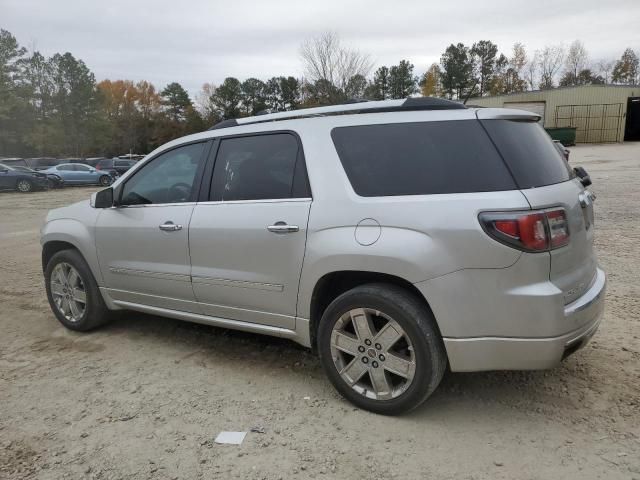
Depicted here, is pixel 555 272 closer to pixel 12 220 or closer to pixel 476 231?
pixel 476 231

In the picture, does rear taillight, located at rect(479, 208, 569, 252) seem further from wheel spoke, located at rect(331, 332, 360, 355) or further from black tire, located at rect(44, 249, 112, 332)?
black tire, located at rect(44, 249, 112, 332)

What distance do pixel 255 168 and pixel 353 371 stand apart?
1.54 meters

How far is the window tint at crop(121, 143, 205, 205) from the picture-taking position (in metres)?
3.96

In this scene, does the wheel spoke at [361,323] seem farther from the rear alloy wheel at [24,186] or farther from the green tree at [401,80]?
the green tree at [401,80]

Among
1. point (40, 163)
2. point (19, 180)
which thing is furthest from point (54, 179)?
point (40, 163)

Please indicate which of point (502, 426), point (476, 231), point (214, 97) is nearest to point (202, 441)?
point (502, 426)

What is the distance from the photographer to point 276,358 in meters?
4.00

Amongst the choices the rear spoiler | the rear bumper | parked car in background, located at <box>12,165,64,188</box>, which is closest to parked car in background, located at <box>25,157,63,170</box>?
parked car in background, located at <box>12,165,64,188</box>

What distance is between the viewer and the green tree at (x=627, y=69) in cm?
7944

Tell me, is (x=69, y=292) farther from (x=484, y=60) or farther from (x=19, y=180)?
(x=484, y=60)

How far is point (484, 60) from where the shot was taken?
78.8 metres


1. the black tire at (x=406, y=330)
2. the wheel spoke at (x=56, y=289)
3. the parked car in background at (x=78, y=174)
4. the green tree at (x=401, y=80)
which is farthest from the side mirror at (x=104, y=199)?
the green tree at (x=401, y=80)

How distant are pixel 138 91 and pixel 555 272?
85.3m

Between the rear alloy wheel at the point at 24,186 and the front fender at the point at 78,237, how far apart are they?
22610 millimetres
